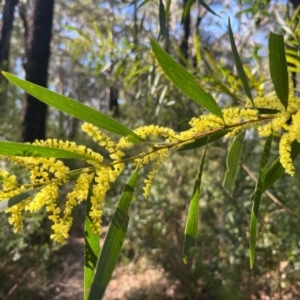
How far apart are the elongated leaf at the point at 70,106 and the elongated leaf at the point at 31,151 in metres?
0.06

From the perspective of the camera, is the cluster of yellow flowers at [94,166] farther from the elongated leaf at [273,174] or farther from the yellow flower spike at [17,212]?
the elongated leaf at [273,174]

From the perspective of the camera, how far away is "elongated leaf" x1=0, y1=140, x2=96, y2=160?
516 mm

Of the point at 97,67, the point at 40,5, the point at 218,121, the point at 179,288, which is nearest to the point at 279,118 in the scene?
the point at 218,121

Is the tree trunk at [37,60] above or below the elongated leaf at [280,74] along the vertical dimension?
above

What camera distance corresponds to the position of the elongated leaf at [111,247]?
1.77 ft

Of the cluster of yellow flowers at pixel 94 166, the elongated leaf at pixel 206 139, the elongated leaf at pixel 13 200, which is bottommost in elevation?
the elongated leaf at pixel 13 200

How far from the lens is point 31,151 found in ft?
1.77

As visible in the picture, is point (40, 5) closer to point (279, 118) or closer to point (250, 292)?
point (250, 292)

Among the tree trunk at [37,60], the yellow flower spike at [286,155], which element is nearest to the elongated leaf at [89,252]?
the yellow flower spike at [286,155]

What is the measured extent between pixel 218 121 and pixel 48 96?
0.90 ft

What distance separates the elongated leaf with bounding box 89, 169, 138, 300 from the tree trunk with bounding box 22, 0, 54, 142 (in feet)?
16.0

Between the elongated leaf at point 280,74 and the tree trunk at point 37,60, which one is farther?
the tree trunk at point 37,60

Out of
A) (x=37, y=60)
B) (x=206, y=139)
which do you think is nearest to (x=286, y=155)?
(x=206, y=139)

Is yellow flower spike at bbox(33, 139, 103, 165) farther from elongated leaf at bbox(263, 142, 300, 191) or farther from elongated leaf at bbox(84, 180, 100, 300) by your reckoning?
elongated leaf at bbox(263, 142, 300, 191)
